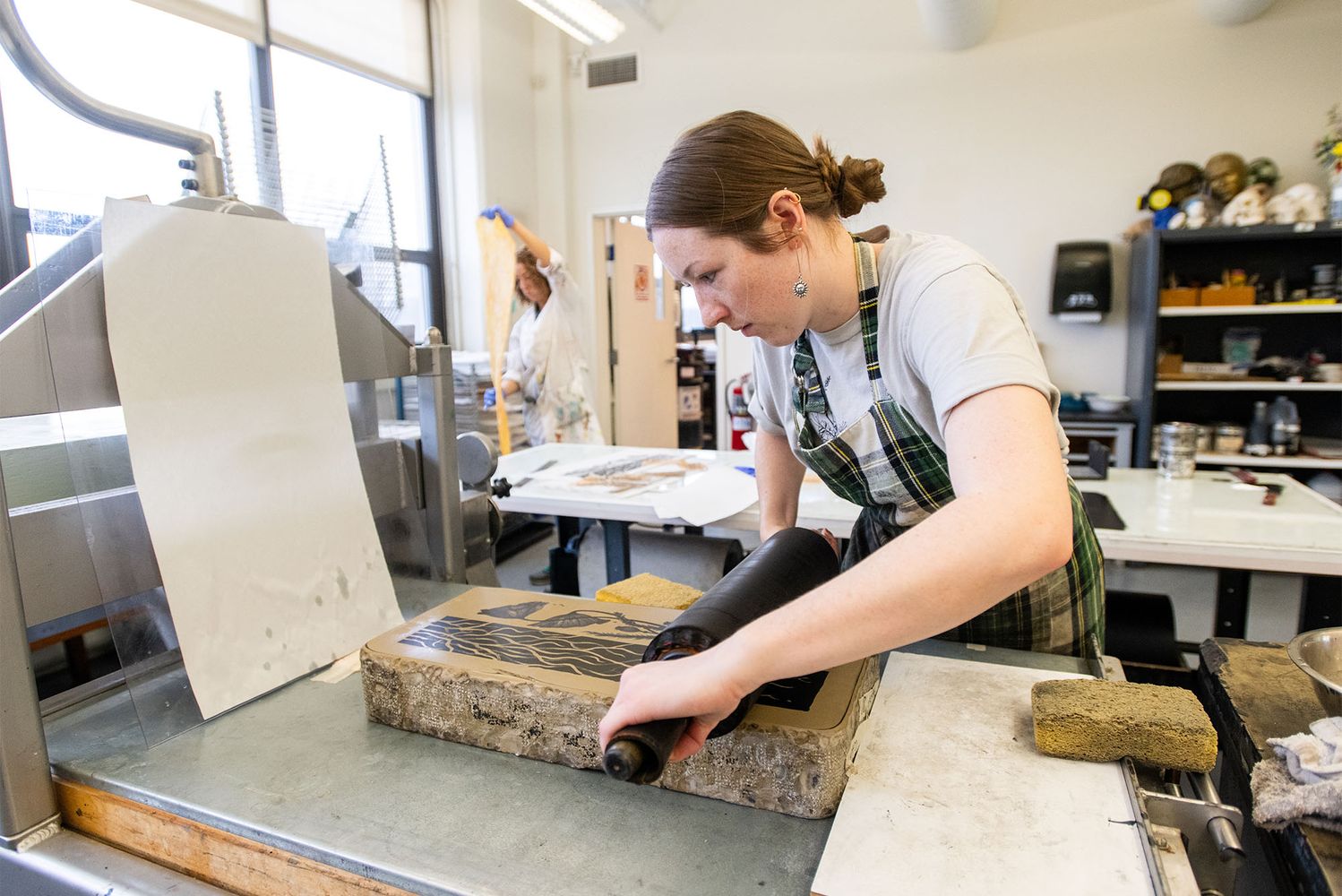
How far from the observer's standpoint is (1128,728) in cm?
69

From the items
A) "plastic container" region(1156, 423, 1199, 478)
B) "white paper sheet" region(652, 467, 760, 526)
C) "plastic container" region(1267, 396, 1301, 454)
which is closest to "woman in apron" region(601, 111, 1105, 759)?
"white paper sheet" region(652, 467, 760, 526)

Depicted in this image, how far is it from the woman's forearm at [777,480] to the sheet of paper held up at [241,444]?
62cm

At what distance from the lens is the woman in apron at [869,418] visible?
1.92 feet

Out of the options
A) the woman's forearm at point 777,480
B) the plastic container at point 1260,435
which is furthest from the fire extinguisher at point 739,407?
the woman's forearm at point 777,480

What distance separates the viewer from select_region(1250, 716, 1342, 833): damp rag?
2.25 feet

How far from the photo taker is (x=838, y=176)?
3.20 feet

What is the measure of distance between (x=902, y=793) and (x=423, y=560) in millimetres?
832

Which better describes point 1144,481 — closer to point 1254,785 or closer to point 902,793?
point 1254,785

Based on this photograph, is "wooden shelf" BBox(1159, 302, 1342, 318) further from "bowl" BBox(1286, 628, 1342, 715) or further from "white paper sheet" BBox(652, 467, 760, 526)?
"bowl" BBox(1286, 628, 1342, 715)

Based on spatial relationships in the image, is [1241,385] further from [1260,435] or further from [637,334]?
[637,334]

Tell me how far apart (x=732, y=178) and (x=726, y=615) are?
46 cm

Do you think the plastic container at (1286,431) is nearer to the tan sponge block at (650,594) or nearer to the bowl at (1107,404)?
the bowl at (1107,404)

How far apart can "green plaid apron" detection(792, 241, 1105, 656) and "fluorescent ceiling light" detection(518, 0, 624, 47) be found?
10.7ft

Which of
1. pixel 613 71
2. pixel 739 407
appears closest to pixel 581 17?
pixel 613 71
